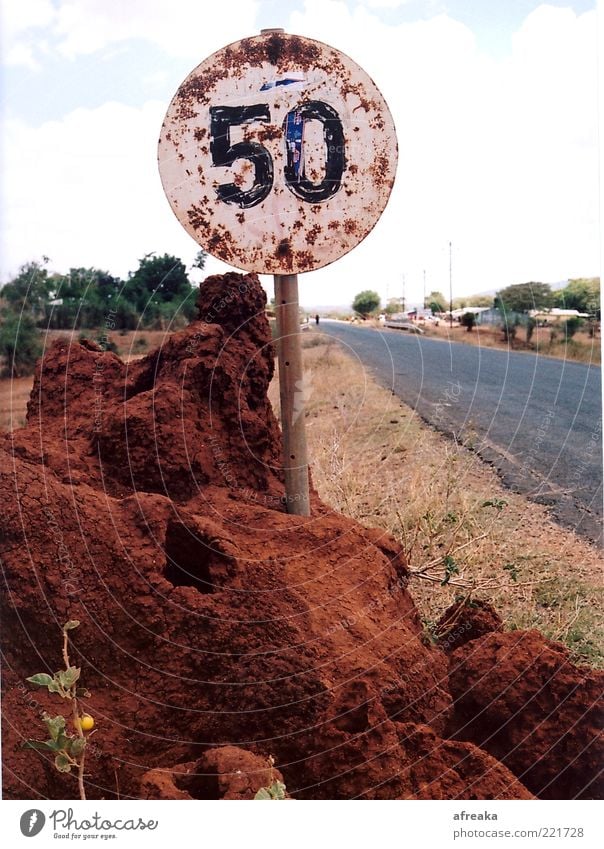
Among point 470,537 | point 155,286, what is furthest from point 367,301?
point 470,537

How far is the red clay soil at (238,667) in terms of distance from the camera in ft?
8.89

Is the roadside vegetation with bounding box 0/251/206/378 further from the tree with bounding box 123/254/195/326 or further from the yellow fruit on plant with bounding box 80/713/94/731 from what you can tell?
the yellow fruit on plant with bounding box 80/713/94/731

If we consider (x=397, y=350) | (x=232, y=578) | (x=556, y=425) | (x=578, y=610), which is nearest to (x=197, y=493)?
(x=232, y=578)

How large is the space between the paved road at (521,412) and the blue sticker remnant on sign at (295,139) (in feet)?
5.39

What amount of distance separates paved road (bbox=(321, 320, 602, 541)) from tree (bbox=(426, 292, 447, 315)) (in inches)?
16.1

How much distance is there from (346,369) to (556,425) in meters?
3.67

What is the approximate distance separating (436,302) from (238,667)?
19.0 ft

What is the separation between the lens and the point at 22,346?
41.0 feet

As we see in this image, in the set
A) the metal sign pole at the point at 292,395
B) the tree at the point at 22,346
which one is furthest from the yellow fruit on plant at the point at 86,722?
the tree at the point at 22,346

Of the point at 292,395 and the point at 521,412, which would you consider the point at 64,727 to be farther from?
the point at 521,412

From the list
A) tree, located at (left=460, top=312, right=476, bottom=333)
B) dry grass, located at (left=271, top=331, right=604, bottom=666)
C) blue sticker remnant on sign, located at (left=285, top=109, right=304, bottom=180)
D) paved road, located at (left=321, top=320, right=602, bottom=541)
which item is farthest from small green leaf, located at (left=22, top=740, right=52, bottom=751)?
tree, located at (left=460, top=312, right=476, bottom=333)

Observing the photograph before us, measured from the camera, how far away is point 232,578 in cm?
294

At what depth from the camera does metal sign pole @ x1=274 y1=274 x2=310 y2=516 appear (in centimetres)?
352
